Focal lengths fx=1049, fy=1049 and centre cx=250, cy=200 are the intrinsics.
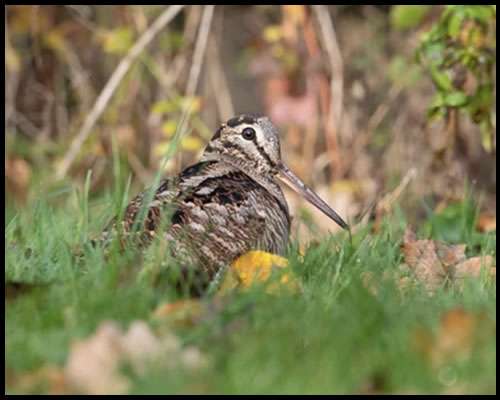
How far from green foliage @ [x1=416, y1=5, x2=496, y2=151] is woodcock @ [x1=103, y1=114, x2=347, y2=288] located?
1.26 meters

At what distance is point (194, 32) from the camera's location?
786cm

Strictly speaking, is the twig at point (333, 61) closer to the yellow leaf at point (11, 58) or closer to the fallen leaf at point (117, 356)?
the yellow leaf at point (11, 58)

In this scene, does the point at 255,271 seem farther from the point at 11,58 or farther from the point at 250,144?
the point at 11,58

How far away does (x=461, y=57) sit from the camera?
18.2 ft

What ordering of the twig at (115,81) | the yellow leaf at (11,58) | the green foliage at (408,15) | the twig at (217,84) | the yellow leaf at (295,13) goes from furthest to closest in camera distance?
the twig at (217,84), the yellow leaf at (11,58), the yellow leaf at (295,13), the twig at (115,81), the green foliage at (408,15)

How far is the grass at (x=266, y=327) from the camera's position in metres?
2.53

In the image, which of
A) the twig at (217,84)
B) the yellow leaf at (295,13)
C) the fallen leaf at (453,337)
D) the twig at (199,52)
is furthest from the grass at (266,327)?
the twig at (217,84)

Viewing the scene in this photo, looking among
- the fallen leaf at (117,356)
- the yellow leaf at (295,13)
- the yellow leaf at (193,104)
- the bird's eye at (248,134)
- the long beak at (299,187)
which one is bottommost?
the fallen leaf at (117,356)

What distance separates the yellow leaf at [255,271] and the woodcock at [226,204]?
0.40 feet

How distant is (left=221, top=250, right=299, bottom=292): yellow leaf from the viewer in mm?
3322

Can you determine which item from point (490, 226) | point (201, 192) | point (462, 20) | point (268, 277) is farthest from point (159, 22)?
point (268, 277)

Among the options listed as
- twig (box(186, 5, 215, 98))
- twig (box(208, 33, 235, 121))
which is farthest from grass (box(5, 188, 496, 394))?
twig (box(208, 33, 235, 121))

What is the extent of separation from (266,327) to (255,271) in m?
0.71

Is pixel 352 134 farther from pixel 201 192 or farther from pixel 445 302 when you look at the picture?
pixel 445 302
